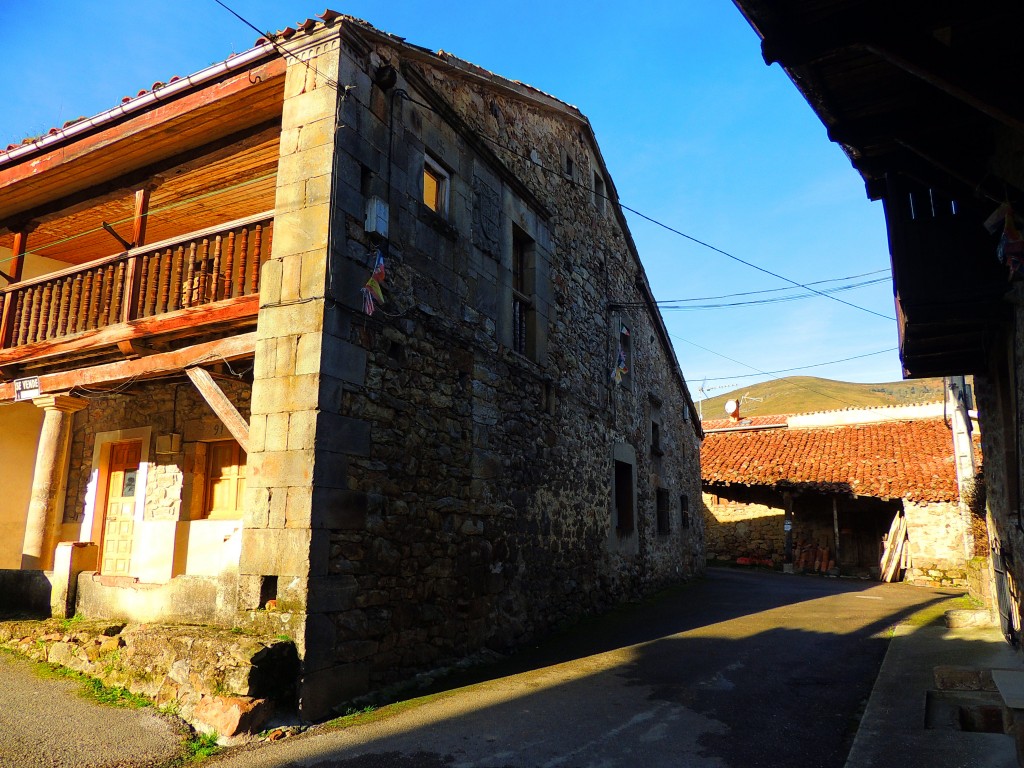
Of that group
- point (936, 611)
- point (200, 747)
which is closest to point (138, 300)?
point (200, 747)

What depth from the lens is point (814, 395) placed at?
105m

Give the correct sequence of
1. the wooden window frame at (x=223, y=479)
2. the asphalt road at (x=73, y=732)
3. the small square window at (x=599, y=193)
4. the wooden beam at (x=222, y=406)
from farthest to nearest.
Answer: the small square window at (x=599, y=193)
the wooden window frame at (x=223, y=479)
the wooden beam at (x=222, y=406)
the asphalt road at (x=73, y=732)

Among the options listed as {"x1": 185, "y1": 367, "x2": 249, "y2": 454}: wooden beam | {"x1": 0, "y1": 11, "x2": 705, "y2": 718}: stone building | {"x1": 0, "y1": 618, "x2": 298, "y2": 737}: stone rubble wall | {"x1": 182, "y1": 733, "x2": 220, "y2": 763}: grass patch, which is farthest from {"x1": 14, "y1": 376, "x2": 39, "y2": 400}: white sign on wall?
{"x1": 182, "y1": 733, "x2": 220, "y2": 763}: grass patch

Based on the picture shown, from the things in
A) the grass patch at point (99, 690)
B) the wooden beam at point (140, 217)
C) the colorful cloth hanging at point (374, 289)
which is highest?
the wooden beam at point (140, 217)

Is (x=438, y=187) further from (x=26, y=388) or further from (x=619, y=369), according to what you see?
(x=619, y=369)

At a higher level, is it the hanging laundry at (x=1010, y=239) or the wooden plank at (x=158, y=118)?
the wooden plank at (x=158, y=118)

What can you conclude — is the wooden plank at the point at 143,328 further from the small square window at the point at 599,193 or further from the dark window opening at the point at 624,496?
the small square window at the point at 599,193

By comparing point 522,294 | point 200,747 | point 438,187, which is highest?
point 438,187

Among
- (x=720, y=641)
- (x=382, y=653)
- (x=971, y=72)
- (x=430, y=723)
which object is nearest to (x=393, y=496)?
(x=382, y=653)

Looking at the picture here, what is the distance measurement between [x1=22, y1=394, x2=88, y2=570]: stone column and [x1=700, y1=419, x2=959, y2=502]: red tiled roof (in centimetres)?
1577

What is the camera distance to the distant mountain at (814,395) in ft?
309

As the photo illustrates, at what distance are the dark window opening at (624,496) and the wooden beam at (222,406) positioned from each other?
23.0 feet

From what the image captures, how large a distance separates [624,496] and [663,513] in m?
2.47

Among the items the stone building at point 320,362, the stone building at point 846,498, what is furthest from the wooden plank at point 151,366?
the stone building at point 846,498
